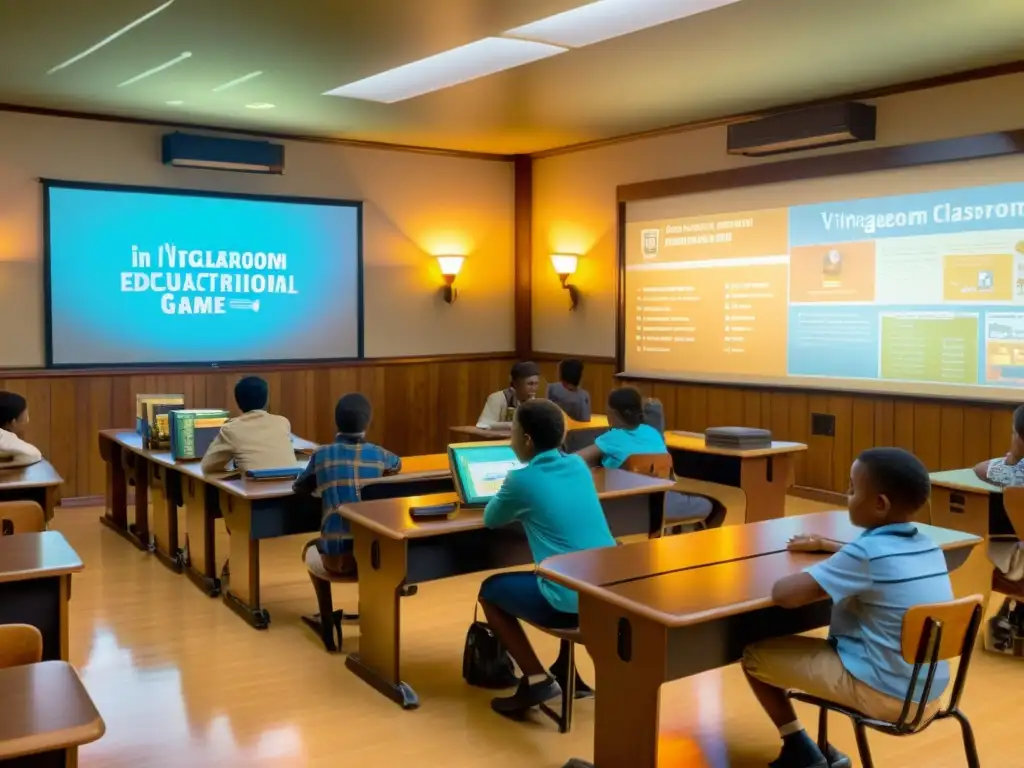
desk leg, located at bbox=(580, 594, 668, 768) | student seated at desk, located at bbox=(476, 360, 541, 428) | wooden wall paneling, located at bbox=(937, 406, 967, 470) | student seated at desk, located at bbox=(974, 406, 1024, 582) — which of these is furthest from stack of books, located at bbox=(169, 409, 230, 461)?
wooden wall paneling, located at bbox=(937, 406, 967, 470)

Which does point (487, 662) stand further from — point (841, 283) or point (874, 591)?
point (841, 283)

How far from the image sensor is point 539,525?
323 cm

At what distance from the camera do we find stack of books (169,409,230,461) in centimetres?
516

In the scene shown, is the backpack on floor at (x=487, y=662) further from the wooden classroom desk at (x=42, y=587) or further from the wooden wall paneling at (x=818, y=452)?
the wooden wall paneling at (x=818, y=452)

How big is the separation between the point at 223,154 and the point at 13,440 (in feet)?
11.8

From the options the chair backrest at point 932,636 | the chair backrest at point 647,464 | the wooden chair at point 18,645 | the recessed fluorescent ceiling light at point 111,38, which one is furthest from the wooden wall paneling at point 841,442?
the wooden chair at point 18,645

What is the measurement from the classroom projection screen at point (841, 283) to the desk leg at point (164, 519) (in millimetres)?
4106

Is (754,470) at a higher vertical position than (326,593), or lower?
higher

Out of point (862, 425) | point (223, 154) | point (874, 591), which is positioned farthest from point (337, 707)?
point (223, 154)

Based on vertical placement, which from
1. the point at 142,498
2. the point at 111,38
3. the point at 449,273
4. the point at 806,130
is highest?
the point at 111,38

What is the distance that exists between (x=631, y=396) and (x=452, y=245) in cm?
431

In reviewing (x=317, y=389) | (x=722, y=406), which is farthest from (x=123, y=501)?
(x=722, y=406)

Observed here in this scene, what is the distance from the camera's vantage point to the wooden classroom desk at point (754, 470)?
5645 mm

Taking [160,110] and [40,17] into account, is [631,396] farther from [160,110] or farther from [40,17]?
[160,110]
